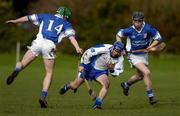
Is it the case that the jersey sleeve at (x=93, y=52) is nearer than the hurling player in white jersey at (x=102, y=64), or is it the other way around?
the hurling player in white jersey at (x=102, y=64)

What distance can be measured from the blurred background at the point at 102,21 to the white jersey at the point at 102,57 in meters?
34.4

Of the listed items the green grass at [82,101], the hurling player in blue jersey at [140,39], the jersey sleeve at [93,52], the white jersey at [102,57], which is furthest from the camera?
the hurling player in blue jersey at [140,39]

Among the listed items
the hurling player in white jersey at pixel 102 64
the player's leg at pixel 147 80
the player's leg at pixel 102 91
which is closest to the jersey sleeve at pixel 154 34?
the player's leg at pixel 147 80

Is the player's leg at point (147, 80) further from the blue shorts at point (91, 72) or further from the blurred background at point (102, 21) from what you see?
the blurred background at point (102, 21)

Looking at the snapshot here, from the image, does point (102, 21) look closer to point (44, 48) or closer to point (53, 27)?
point (53, 27)

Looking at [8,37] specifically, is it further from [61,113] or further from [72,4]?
[61,113]

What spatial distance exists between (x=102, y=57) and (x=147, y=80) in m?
2.19

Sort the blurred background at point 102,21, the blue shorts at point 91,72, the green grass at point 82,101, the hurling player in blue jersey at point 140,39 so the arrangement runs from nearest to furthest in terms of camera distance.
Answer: the green grass at point 82,101, the blue shorts at point 91,72, the hurling player in blue jersey at point 140,39, the blurred background at point 102,21

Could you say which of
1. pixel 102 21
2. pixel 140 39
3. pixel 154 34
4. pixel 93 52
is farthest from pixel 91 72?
pixel 102 21

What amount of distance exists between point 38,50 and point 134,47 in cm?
333

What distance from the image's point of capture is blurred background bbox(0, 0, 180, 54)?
5319cm

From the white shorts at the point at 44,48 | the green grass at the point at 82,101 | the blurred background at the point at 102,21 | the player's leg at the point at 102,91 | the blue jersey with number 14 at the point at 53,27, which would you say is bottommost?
the blurred background at the point at 102,21

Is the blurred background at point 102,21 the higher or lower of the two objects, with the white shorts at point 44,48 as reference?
lower

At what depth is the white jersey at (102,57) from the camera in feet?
56.4
